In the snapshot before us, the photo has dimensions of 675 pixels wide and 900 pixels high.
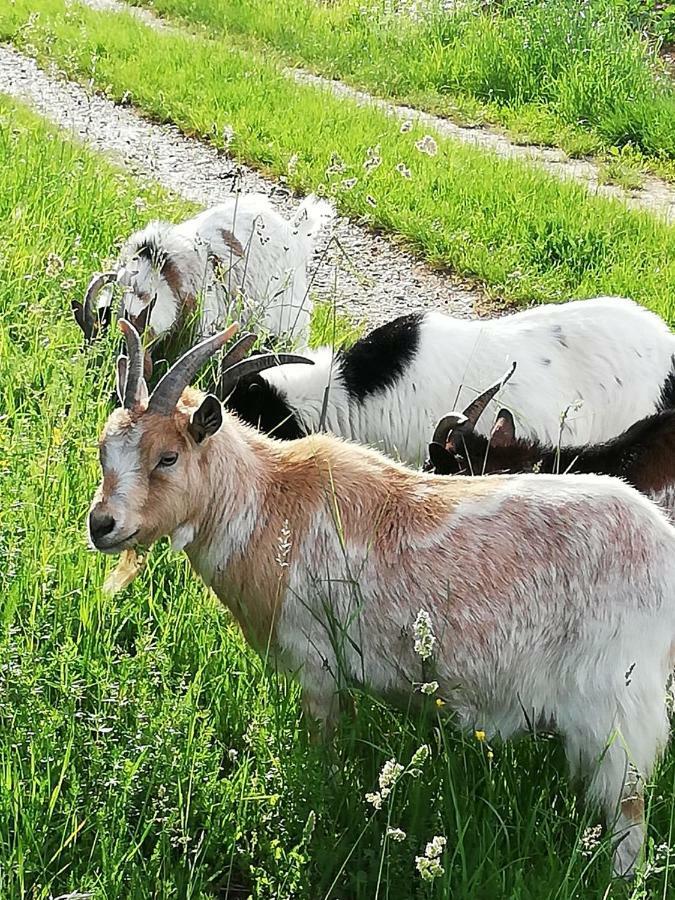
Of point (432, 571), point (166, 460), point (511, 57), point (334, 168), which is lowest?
point (432, 571)

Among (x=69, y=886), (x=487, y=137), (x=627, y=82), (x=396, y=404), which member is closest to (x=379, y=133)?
(x=487, y=137)

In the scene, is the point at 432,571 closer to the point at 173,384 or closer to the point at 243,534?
the point at 243,534

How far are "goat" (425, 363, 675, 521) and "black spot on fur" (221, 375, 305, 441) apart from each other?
0.64 m

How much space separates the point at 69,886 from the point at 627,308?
3.57 meters

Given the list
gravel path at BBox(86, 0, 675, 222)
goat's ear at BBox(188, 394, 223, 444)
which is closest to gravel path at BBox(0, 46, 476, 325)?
gravel path at BBox(86, 0, 675, 222)

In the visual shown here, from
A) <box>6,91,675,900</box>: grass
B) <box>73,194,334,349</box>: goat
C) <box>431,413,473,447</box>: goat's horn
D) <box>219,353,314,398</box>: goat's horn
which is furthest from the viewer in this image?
<box>73,194,334,349</box>: goat

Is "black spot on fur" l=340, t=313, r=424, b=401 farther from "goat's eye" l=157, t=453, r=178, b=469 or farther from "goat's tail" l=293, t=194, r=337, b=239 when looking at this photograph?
"goat's eye" l=157, t=453, r=178, b=469

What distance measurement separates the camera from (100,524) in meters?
2.81

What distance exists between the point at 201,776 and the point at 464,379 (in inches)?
96.5

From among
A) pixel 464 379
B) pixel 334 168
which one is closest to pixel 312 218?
pixel 464 379

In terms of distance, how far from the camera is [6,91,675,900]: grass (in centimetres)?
252

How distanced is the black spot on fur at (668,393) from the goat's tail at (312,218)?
210 centimetres

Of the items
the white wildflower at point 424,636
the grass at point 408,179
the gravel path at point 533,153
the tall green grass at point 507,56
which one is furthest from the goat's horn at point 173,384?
the tall green grass at point 507,56

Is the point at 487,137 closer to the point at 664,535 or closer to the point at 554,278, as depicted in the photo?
the point at 554,278
